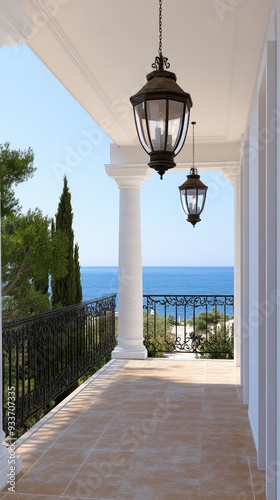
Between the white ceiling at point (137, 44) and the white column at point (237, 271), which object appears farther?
the white column at point (237, 271)

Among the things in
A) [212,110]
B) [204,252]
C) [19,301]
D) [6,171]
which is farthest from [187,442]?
[204,252]

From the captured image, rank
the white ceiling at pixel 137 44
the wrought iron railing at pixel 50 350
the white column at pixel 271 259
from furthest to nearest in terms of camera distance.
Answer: the wrought iron railing at pixel 50 350, the white ceiling at pixel 137 44, the white column at pixel 271 259

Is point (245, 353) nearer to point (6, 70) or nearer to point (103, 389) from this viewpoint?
point (103, 389)

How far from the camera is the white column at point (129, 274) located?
11.1 meters

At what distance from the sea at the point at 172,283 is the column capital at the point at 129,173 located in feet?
177

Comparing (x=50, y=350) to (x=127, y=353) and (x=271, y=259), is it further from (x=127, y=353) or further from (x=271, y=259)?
(x=127, y=353)

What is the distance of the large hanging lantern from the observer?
12.2ft

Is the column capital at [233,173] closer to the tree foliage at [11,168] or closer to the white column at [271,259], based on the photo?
the tree foliage at [11,168]

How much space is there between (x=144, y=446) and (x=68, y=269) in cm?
948

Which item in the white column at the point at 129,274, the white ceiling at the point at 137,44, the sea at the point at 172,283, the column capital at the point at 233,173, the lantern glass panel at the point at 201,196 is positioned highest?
the white ceiling at the point at 137,44

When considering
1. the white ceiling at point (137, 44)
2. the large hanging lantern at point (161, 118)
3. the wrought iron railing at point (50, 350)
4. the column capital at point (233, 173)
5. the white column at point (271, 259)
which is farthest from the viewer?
the column capital at point (233, 173)

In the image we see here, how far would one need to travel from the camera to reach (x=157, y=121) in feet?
12.3

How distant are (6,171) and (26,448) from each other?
5.91 metres

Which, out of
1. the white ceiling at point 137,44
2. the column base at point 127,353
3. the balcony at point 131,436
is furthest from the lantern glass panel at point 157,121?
the column base at point 127,353
